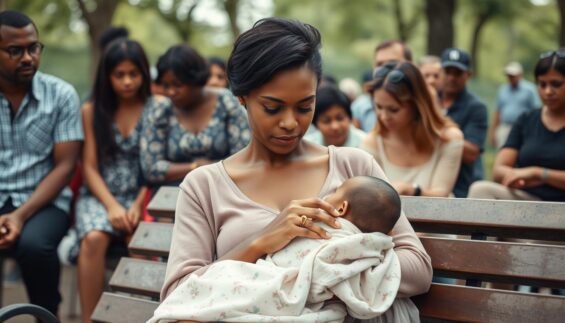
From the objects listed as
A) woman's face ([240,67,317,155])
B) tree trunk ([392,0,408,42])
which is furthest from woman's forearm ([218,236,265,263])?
tree trunk ([392,0,408,42])

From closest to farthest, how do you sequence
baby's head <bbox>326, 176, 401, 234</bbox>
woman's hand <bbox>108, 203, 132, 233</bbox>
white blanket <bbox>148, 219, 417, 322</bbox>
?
white blanket <bbox>148, 219, 417, 322</bbox> < baby's head <bbox>326, 176, 401, 234</bbox> < woman's hand <bbox>108, 203, 132, 233</bbox>

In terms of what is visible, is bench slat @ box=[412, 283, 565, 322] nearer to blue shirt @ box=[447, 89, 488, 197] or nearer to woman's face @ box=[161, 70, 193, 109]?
blue shirt @ box=[447, 89, 488, 197]

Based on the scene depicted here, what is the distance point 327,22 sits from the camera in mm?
34625

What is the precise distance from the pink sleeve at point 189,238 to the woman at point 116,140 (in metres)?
2.31

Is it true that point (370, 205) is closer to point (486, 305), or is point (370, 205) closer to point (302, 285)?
point (302, 285)

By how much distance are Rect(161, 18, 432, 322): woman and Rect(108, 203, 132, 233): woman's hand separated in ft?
7.38

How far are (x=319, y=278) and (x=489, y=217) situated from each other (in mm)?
919

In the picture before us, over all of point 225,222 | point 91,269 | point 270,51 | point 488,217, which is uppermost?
point 270,51

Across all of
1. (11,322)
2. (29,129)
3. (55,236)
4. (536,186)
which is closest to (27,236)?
(55,236)

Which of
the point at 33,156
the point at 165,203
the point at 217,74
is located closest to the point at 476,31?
the point at 217,74

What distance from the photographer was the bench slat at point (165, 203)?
3791 millimetres

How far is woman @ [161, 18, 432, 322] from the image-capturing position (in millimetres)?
2729

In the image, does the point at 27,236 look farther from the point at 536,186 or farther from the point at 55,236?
the point at 536,186

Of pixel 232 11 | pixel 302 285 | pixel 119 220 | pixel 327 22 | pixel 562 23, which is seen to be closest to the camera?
pixel 302 285
